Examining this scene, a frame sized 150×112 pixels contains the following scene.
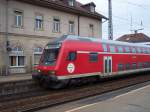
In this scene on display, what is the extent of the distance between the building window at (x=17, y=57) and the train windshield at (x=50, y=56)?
916cm

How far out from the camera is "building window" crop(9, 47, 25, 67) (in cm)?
2488

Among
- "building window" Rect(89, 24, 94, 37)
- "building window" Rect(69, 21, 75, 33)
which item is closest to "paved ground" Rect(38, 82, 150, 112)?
"building window" Rect(69, 21, 75, 33)

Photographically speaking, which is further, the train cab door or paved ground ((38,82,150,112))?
the train cab door

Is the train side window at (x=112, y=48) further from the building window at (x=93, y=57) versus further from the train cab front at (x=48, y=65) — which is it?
the train cab front at (x=48, y=65)

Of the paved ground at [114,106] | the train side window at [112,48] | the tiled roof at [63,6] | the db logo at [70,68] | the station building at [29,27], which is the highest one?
the tiled roof at [63,6]

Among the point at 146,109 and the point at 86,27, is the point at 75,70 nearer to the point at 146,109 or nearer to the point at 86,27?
the point at 146,109

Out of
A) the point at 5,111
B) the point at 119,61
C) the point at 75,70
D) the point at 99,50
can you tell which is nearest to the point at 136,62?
the point at 119,61

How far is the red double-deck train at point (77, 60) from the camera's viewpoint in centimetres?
1525

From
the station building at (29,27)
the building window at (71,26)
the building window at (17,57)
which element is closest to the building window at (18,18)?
the station building at (29,27)

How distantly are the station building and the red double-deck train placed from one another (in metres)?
8.76

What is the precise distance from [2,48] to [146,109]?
16.9m

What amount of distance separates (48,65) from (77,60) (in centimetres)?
176

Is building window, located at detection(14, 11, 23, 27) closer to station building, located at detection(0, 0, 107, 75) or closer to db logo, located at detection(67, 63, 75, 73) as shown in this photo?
station building, located at detection(0, 0, 107, 75)

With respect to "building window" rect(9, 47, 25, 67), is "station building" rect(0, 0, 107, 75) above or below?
above
